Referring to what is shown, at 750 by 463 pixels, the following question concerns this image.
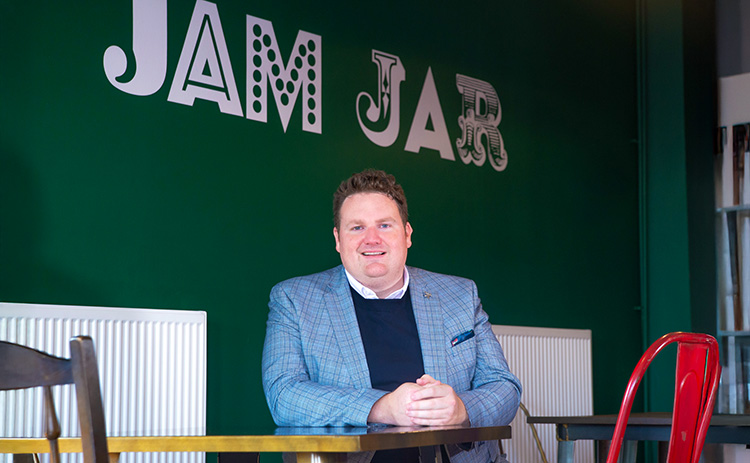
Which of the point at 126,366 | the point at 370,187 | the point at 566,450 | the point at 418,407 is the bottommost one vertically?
the point at 566,450

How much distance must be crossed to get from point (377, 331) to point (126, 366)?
2.87 feet

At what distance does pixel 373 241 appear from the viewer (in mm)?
2635

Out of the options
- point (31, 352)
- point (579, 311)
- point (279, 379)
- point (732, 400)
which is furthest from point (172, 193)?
point (732, 400)

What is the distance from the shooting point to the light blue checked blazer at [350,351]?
93.2 inches

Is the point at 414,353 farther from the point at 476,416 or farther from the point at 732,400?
the point at 732,400

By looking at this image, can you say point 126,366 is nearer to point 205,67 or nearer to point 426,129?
point 205,67

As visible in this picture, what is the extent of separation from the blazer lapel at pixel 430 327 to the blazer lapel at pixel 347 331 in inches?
7.0

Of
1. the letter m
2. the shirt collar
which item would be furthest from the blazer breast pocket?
the letter m

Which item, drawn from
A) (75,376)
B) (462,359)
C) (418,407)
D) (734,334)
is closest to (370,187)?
(462,359)

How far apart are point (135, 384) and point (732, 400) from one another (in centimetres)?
385

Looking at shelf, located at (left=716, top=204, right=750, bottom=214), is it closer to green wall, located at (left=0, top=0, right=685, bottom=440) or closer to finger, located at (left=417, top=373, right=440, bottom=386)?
green wall, located at (left=0, top=0, right=685, bottom=440)

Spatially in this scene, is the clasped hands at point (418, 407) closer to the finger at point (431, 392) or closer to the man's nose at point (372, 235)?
the finger at point (431, 392)

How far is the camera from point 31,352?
49.8 inches

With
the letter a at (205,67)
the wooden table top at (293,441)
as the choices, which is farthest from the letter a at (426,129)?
the wooden table top at (293,441)
